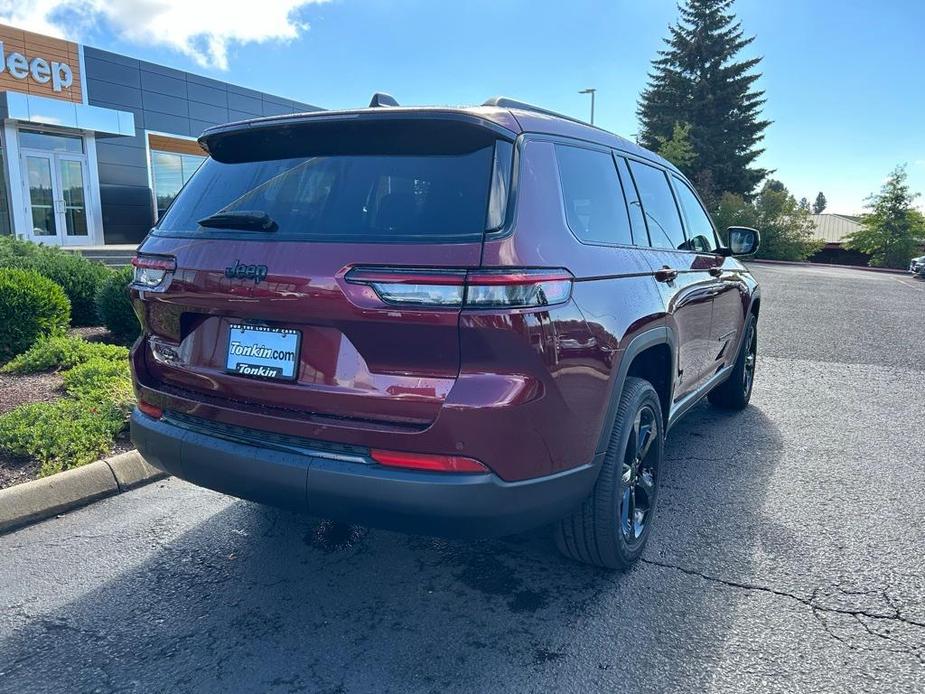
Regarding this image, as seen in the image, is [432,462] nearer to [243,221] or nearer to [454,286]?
[454,286]

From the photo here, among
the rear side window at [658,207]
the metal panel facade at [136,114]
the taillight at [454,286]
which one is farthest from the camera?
the metal panel facade at [136,114]

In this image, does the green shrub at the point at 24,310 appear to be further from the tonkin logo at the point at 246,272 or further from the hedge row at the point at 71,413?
the tonkin logo at the point at 246,272

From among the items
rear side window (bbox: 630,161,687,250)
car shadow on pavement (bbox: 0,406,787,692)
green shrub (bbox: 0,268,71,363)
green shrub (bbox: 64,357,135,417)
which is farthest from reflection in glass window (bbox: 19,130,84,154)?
rear side window (bbox: 630,161,687,250)

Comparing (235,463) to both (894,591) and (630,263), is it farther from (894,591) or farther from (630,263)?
(894,591)

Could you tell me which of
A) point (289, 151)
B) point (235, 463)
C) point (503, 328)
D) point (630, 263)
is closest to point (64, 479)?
point (235, 463)

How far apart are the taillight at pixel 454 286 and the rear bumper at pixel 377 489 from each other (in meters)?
0.55

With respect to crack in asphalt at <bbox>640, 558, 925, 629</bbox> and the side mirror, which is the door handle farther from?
the side mirror

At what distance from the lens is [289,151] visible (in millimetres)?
2637

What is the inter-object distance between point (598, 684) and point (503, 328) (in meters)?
1.26

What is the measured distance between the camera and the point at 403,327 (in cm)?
213

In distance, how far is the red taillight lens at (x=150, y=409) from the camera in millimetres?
2762

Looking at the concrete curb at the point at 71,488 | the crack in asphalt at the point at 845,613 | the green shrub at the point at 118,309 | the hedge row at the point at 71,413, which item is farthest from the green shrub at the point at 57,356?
the crack in asphalt at the point at 845,613

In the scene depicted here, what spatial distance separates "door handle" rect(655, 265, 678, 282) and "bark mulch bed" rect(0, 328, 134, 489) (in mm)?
3289

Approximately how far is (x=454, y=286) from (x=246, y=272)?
79 centimetres
